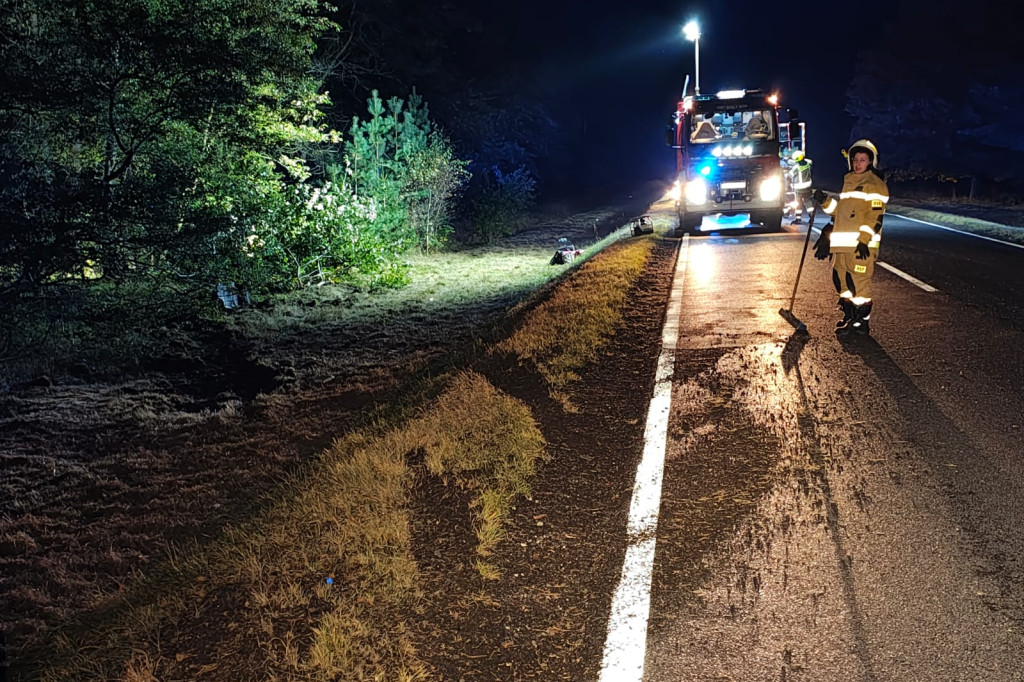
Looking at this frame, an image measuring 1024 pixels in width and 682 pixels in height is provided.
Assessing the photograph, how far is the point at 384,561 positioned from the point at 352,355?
22.5 ft

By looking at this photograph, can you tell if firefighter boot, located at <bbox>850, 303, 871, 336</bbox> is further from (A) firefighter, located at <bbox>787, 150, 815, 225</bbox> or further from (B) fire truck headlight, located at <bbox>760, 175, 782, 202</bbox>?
(A) firefighter, located at <bbox>787, 150, 815, 225</bbox>

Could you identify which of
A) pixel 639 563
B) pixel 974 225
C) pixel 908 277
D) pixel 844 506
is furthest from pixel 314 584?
pixel 974 225

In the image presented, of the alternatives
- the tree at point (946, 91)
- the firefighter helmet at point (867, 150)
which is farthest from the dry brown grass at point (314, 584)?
the tree at point (946, 91)

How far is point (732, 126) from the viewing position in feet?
49.6

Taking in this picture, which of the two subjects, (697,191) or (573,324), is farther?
(697,191)

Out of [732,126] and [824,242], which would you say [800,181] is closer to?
[732,126]

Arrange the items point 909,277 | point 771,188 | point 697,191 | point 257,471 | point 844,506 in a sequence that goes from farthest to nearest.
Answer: point 697,191
point 771,188
point 909,277
point 257,471
point 844,506

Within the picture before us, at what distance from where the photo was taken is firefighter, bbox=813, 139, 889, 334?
723 cm

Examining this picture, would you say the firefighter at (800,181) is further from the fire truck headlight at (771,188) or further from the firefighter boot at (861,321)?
the firefighter boot at (861,321)

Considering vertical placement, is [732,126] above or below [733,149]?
above

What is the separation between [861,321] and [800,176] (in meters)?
13.6

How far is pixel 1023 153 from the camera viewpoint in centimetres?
4119

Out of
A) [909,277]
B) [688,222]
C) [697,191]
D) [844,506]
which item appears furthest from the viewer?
[688,222]

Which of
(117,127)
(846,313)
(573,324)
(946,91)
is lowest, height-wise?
(573,324)
